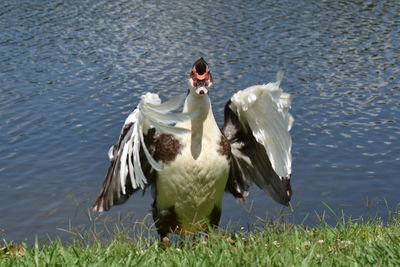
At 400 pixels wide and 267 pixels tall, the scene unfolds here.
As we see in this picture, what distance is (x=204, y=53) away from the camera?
59.4 ft

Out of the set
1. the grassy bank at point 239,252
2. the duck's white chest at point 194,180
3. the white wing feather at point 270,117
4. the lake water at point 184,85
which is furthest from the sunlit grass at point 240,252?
the lake water at point 184,85

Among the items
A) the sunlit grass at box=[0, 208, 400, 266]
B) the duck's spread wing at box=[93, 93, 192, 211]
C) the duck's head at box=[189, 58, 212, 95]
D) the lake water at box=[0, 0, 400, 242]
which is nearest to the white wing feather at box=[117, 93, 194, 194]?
the duck's spread wing at box=[93, 93, 192, 211]

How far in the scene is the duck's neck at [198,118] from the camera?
6191mm

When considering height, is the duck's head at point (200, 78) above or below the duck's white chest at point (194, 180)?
above

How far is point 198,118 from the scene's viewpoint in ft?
→ 20.6

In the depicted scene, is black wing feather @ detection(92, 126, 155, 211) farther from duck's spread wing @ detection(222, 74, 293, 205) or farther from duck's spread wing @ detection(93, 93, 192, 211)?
duck's spread wing @ detection(222, 74, 293, 205)

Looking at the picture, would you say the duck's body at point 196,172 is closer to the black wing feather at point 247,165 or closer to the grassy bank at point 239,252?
the black wing feather at point 247,165

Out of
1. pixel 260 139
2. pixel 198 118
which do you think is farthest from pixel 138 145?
pixel 260 139

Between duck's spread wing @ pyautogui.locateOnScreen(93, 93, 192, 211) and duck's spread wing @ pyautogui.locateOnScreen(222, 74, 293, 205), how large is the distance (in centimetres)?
65

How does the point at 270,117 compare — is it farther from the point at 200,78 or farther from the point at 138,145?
the point at 138,145

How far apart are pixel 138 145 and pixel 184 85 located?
9572 mm

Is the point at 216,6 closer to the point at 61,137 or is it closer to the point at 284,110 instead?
the point at 61,137

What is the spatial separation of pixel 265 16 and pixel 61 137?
36.7ft

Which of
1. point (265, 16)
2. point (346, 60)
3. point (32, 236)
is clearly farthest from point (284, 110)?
point (265, 16)
